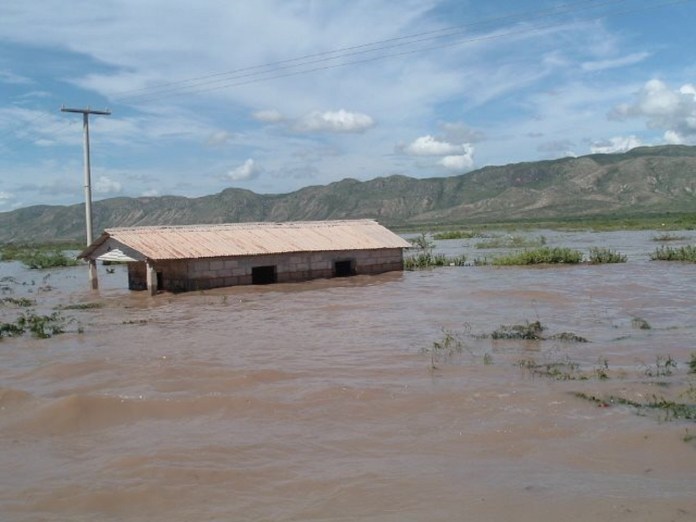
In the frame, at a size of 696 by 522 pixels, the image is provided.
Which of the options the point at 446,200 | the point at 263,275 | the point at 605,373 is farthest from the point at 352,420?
the point at 446,200

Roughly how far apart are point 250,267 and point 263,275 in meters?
1.07

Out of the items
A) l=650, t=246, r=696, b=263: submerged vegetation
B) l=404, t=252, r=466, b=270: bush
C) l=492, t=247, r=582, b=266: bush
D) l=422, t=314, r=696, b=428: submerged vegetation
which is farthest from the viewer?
l=404, t=252, r=466, b=270: bush

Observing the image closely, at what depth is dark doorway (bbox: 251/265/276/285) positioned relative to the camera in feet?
72.4

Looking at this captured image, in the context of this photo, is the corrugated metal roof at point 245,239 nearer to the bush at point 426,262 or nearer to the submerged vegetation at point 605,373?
the bush at point 426,262

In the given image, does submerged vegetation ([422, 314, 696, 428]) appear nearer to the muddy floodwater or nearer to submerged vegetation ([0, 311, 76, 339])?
the muddy floodwater

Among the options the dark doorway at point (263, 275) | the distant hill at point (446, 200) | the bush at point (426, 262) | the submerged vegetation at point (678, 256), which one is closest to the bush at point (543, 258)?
the bush at point (426, 262)

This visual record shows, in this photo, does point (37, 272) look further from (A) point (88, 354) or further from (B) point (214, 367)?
(B) point (214, 367)

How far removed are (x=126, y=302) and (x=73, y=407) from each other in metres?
11.6

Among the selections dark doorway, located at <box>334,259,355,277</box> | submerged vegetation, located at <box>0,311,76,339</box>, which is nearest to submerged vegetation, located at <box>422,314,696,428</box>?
submerged vegetation, located at <box>0,311,76,339</box>

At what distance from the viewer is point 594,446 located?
646 cm

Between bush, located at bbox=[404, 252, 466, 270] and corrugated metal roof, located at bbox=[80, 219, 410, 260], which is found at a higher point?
corrugated metal roof, located at bbox=[80, 219, 410, 260]

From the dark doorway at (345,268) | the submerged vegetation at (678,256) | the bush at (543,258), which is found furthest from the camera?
the bush at (543,258)

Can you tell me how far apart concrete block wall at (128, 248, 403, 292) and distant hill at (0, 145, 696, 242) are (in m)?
95.2

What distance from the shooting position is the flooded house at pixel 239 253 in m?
20.0
